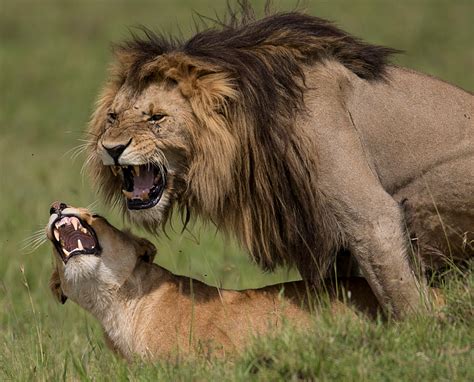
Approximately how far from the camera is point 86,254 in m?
5.07

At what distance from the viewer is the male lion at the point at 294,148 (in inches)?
185

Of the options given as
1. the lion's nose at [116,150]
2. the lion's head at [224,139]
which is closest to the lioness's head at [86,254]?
the lion's head at [224,139]

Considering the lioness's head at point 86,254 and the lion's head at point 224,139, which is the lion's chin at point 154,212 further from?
the lioness's head at point 86,254

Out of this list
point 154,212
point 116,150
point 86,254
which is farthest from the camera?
point 86,254

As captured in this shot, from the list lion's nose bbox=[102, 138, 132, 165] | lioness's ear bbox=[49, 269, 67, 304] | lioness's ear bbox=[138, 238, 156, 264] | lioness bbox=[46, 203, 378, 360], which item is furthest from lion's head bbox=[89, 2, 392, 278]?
lioness's ear bbox=[49, 269, 67, 304]

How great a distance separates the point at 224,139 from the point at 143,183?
39cm

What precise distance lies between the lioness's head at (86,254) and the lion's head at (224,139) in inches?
11.8

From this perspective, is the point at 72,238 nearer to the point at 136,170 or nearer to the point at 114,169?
the point at 114,169

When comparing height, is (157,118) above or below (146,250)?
above

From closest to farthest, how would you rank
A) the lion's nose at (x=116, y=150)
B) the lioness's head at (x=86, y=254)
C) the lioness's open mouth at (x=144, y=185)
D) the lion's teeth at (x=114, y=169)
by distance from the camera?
the lion's nose at (x=116, y=150) → the lioness's open mouth at (x=144, y=185) → the lion's teeth at (x=114, y=169) → the lioness's head at (x=86, y=254)

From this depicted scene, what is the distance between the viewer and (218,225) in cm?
496

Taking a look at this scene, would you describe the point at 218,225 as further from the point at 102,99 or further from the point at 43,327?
the point at 43,327

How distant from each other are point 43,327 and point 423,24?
15.1m

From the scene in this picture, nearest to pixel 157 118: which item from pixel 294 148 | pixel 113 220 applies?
pixel 294 148
